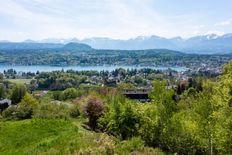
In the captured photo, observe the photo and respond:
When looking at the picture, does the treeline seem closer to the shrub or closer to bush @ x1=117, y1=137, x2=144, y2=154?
bush @ x1=117, y1=137, x2=144, y2=154

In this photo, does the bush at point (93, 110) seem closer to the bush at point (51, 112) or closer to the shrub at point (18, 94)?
the bush at point (51, 112)

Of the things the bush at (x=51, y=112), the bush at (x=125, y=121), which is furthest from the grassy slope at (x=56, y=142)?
the bush at (x=51, y=112)

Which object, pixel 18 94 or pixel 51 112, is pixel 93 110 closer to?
pixel 51 112

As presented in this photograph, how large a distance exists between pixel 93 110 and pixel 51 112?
4.58 m

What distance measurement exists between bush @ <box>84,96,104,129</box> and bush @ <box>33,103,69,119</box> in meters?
3.03

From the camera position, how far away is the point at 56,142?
55.9 feet

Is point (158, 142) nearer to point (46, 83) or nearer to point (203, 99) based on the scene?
point (203, 99)

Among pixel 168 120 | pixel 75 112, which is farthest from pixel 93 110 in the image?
pixel 168 120

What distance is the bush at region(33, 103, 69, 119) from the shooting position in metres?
27.1

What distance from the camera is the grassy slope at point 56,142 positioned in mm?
15398

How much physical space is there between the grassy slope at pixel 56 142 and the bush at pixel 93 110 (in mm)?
3155

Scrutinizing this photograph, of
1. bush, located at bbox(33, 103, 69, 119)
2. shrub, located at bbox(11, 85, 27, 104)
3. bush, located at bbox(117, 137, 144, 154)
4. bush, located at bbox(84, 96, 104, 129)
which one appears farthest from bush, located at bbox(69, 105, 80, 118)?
shrub, located at bbox(11, 85, 27, 104)

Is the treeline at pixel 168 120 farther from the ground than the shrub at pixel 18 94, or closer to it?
farther from the ground

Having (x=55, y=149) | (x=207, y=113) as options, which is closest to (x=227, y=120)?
(x=207, y=113)
